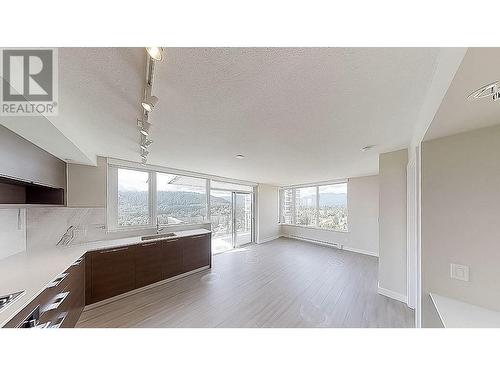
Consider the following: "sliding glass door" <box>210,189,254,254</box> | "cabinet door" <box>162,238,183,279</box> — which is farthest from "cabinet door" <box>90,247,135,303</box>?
"sliding glass door" <box>210,189,254,254</box>

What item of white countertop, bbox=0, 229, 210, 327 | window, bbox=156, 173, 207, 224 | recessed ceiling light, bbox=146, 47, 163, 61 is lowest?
white countertop, bbox=0, 229, 210, 327

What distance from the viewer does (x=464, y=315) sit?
1312 mm

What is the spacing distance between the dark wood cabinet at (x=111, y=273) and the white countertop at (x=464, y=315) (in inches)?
149

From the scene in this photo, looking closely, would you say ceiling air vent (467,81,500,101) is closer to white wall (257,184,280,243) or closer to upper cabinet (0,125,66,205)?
upper cabinet (0,125,66,205)

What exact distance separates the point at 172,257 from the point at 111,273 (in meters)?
1.04

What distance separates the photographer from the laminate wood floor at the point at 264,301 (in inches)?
95.0

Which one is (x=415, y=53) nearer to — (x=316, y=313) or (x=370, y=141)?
(x=370, y=141)

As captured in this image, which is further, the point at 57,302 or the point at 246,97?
the point at 57,302

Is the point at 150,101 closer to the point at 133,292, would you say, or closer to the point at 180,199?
the point at 133,292

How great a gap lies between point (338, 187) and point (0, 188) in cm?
751

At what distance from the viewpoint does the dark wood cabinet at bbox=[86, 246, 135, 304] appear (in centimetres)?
268

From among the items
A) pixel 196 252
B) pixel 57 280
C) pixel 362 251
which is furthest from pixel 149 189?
pixel 362 251

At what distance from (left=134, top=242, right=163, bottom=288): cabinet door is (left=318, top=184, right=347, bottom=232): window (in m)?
5.75
